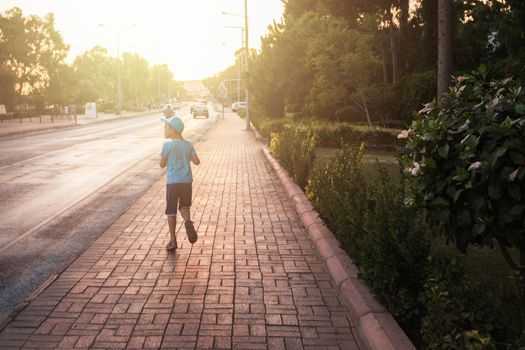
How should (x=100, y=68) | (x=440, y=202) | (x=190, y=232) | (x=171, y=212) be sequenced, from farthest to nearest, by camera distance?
(x=100, y=68) → (x=171, y=212) → (x=190, y=232) → (x=440, y=202)

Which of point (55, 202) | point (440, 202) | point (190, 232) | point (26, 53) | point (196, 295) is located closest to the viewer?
point (440, 202)

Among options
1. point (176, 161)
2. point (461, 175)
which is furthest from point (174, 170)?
point (461, 175)

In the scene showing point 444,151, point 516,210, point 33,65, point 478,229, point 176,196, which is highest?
point 33,65

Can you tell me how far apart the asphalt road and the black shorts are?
1.35m

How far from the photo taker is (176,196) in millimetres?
6957

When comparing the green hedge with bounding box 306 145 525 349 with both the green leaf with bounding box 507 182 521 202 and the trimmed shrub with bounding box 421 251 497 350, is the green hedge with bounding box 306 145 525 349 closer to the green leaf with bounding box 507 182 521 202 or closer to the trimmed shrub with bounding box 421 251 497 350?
the trimmed shrub with bounding box 421 251 497 350

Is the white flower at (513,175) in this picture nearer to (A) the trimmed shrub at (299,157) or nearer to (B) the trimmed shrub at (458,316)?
(B) the trimmed shrub at (458,316)

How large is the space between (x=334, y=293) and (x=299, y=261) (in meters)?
1.15

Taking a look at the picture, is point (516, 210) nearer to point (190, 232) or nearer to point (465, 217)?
point (465, 217)

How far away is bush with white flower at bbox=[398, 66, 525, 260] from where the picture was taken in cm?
335

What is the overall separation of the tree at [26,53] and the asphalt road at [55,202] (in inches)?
1398

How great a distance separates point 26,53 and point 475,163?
57133 mm

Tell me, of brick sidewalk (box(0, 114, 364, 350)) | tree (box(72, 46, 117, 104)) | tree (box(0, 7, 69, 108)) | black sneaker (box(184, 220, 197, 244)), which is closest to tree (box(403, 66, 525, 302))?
brick sidewalk (box(0, 114, 364, 350))

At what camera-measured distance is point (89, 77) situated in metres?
89.4
